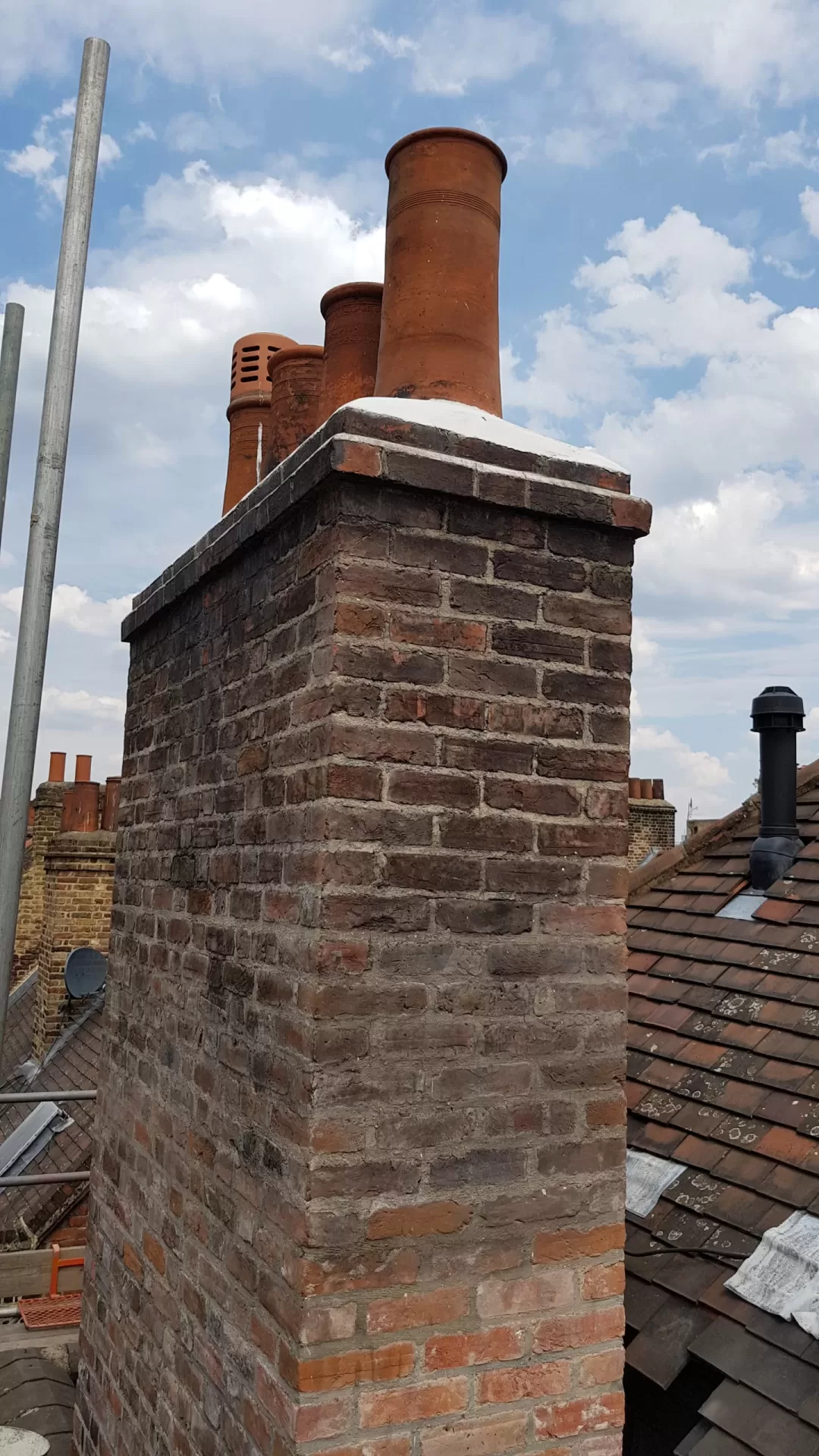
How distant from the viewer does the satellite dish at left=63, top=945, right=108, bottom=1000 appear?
11961 mm

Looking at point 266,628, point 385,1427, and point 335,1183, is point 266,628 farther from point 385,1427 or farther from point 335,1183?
point 385,1427

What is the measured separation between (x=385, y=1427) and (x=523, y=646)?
153 cm

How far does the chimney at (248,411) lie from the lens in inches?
133

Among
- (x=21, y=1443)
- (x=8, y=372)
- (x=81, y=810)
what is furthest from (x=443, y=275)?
(x=81, y=810)

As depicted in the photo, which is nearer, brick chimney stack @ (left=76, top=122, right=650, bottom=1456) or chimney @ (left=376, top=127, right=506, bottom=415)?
brick chimney stack @ (left=76, top=122, right=650, bottom=1456)

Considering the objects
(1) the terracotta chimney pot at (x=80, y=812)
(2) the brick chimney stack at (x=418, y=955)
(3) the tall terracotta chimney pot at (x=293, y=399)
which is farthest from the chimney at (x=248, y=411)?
(1) the terracotta chimney pot at (x=80, y=812)

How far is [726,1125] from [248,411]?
9.19 feet

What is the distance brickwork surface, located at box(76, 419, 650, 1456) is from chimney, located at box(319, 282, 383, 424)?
538mm

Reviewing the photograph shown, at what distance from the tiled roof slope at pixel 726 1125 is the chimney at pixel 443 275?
231 cm

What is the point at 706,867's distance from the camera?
527 cm

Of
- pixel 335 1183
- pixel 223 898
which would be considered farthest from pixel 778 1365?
pixel 223 898

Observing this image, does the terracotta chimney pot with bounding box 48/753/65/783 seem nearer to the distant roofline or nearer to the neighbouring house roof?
the neighbouring house roof

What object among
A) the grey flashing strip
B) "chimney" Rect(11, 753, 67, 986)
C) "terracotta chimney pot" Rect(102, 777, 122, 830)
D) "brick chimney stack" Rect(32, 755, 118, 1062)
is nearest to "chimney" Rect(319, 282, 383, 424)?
the grey flashing strip

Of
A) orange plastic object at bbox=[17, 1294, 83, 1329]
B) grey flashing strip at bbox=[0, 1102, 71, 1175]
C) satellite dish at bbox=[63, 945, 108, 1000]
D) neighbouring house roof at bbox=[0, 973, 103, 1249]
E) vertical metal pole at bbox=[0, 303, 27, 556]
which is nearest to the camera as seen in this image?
orange plastic object at bbox=[17, 1294, 83, 1329]
